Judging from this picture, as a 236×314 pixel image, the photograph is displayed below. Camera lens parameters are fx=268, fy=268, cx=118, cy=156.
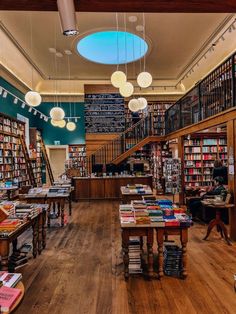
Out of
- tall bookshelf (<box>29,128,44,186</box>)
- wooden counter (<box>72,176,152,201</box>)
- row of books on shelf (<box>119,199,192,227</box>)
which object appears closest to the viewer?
row of books on shelf (<box>119,199,192,227</box>)

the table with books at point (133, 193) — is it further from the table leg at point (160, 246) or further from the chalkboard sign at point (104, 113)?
the chalkboard sign at point (104, 113)

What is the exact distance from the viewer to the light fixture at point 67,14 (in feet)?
8.36

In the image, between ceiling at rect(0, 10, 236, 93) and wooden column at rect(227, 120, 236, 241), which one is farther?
ceiling at rect(0, 10, 236, 93)

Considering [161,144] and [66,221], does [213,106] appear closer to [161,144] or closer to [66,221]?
[66,221]

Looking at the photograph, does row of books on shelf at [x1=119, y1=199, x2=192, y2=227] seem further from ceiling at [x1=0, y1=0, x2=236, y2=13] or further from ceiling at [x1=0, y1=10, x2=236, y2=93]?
ceiling at [x1=0, y1=10, x2=236, y2=93]

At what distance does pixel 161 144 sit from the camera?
12391 millimetres

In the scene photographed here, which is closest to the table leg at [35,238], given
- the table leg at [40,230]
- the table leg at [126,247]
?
the table leg at [40,230]

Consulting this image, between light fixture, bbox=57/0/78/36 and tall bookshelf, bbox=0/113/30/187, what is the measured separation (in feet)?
23.8

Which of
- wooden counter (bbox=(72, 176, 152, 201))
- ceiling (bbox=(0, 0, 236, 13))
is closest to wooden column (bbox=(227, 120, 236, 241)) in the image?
ceiling (bbox=(0, 0, 236, 13))

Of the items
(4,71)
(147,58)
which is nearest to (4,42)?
(4,71)

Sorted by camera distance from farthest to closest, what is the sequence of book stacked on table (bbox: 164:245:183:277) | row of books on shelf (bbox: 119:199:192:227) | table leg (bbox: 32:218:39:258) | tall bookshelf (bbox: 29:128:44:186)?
tall bookshelf (bbox: 29:128:44:186) → table leg (bbox: 32:218:39:258) → book stacked on table (bbox: 164:245:183:277) → row of books on shelf (bbox: 119:199:192:227)

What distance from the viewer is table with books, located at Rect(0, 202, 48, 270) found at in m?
2.94

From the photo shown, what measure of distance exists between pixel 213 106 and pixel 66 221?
4674mm

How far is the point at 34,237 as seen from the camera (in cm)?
421
